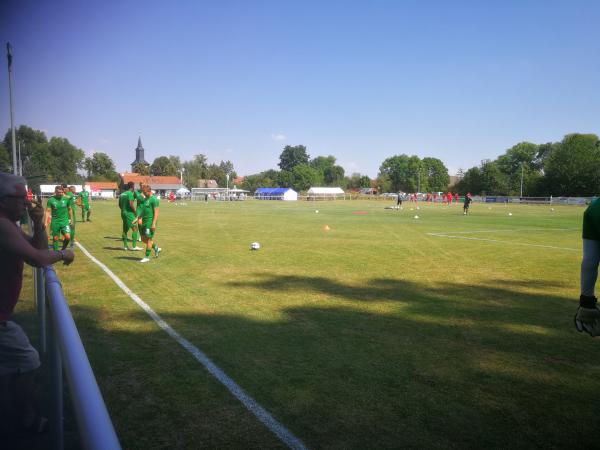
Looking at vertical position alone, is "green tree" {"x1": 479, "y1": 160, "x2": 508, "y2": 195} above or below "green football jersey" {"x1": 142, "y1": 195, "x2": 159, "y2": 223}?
above

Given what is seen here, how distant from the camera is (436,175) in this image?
467 feet

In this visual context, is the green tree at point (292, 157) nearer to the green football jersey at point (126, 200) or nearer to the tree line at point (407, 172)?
the tree line at point (407, 172)

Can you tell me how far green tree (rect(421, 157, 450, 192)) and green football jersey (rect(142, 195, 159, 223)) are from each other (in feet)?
450

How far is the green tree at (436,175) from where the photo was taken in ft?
463

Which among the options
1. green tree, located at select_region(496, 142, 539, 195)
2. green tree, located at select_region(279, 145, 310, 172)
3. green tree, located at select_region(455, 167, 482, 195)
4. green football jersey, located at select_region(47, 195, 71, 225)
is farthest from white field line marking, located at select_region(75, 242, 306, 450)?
green tree, located at select_region(279, 145, 310, 172)

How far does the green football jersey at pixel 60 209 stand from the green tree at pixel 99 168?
438ft

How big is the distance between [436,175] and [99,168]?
4357 inches

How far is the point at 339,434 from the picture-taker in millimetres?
3637

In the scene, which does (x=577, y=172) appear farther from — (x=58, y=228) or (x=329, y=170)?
(x=329, y=170)

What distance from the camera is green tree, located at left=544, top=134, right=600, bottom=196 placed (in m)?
44.8

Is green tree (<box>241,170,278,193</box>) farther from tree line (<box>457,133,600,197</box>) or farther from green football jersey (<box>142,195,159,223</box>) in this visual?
green football jersey (<box>142,195,159,223</box>)

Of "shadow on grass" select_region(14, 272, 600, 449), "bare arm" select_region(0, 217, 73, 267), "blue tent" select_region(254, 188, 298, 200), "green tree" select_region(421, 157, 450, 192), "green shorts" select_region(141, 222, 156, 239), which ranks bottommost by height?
"shadow on grass" select_region(14, 272, 600, 449)

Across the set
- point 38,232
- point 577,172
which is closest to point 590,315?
point 38,232

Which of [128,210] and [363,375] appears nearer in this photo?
[363,375]
